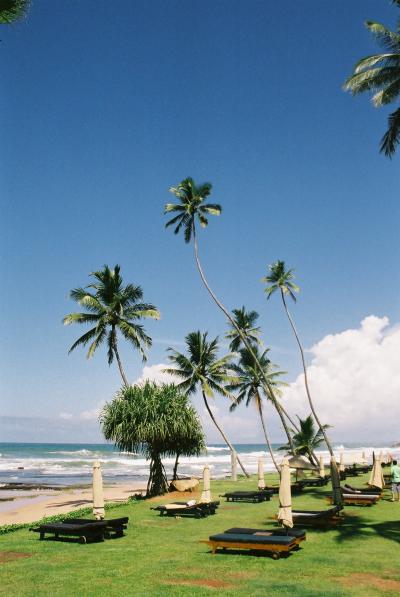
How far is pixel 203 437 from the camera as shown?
26859 mm

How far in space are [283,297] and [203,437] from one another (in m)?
20.0

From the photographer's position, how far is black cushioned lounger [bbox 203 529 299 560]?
37.2ft

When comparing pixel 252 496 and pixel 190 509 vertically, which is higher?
pixel 190 509

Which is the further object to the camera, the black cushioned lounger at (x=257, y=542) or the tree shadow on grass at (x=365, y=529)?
the tree shadow on grass at (x=365, y=529)

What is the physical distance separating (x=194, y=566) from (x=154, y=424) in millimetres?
13797

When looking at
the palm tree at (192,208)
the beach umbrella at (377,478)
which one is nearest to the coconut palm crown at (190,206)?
the palm tree at (192,208)

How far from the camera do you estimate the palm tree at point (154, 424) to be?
2470 cm

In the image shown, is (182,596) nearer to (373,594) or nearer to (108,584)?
(108,584)

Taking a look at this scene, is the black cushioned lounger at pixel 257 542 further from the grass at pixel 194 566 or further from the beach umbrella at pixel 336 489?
the beach umbrella at pixel 336 489

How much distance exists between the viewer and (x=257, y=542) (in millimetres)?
11594

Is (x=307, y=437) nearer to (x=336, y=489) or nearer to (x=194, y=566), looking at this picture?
(x=336, y=489)

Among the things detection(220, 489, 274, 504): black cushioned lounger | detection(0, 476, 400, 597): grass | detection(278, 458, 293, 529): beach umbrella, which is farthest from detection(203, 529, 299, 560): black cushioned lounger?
detection(220, 489, 274, 504): black cushioned lounger

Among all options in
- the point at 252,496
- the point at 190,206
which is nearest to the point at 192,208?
the point at 190,206

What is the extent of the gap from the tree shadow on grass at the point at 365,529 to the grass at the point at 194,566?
1.0 inches
